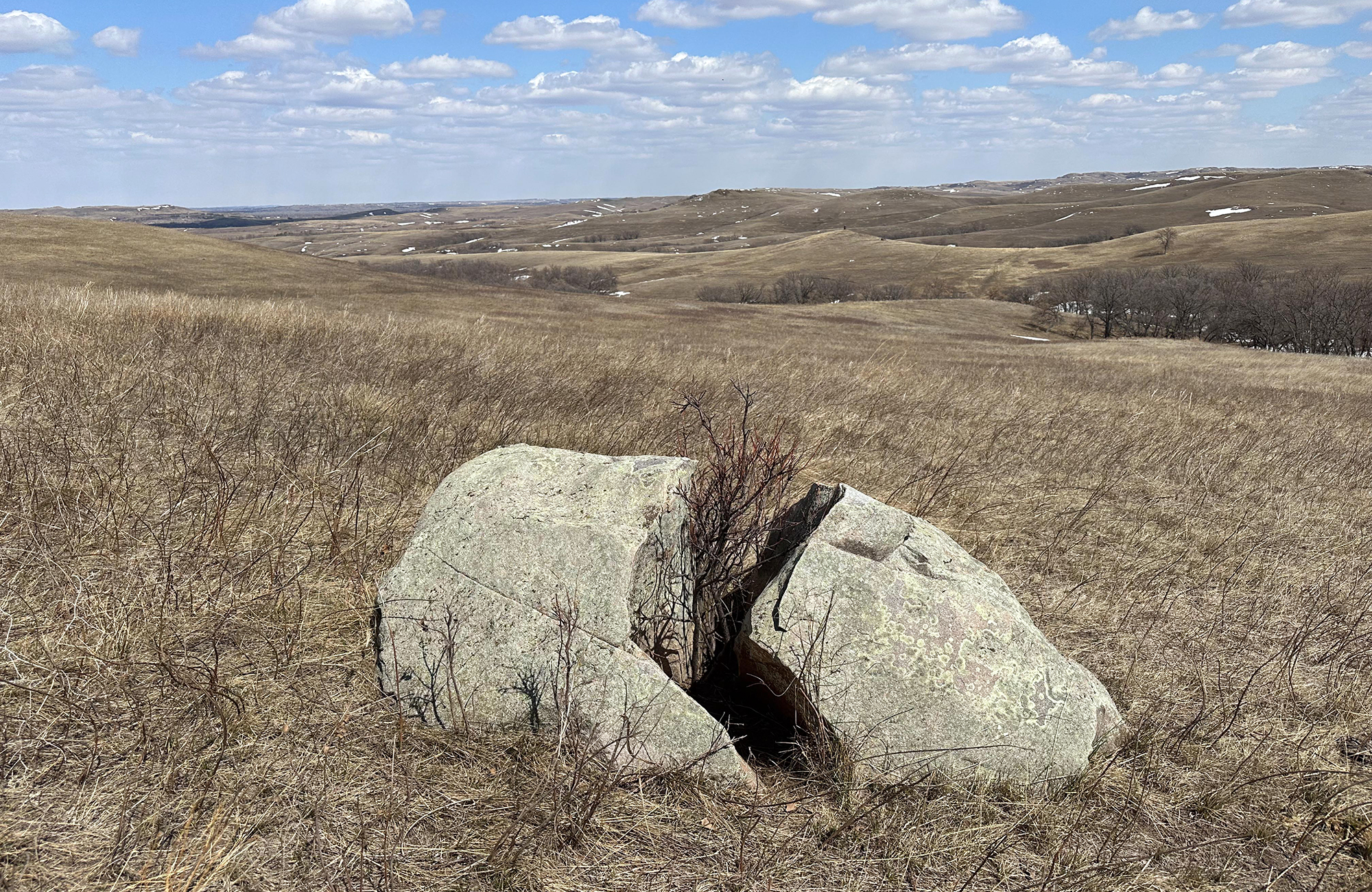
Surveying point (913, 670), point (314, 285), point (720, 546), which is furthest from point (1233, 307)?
point (913, 670)

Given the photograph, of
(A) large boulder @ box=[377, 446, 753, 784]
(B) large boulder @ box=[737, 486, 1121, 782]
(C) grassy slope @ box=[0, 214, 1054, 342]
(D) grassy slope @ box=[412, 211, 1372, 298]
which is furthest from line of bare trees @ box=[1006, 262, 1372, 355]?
(A) large boulder @ box=[377, 446, 753, 784]

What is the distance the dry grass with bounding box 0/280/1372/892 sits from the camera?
269 cm

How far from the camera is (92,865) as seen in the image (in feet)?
7.82

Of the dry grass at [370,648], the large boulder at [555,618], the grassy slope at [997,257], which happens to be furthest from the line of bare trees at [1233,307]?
the large boulder at [555,618]

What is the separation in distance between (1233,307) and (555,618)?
6529 cm

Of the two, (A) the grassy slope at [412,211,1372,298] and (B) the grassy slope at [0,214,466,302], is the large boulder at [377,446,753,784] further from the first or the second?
(A) the grassy slope at [412,211,1372,298]

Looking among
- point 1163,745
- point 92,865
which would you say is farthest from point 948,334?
point 92,865

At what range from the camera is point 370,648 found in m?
3.61

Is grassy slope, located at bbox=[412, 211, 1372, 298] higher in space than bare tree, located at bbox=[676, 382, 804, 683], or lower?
higher

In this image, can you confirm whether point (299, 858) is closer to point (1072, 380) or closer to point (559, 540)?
point (559, 540)

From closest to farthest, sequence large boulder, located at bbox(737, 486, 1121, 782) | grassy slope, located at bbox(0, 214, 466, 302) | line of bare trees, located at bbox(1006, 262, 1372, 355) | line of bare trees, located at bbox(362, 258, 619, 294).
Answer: large boulder, located at bbox(737, 486, 1121, 782), grassy slope, located at bbox(0, 214, 466, 302), line of bare trees, located at bbox(1006, 262, 1372, 355), line of bare trees, located at bbox(362, 258, 619, 294)

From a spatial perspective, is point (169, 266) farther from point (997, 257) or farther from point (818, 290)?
point (997, 257)

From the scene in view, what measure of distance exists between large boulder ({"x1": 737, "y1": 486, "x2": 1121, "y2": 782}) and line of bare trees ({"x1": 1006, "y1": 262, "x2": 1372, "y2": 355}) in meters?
60.0

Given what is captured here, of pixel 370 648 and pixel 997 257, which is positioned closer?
pixel 370 648
